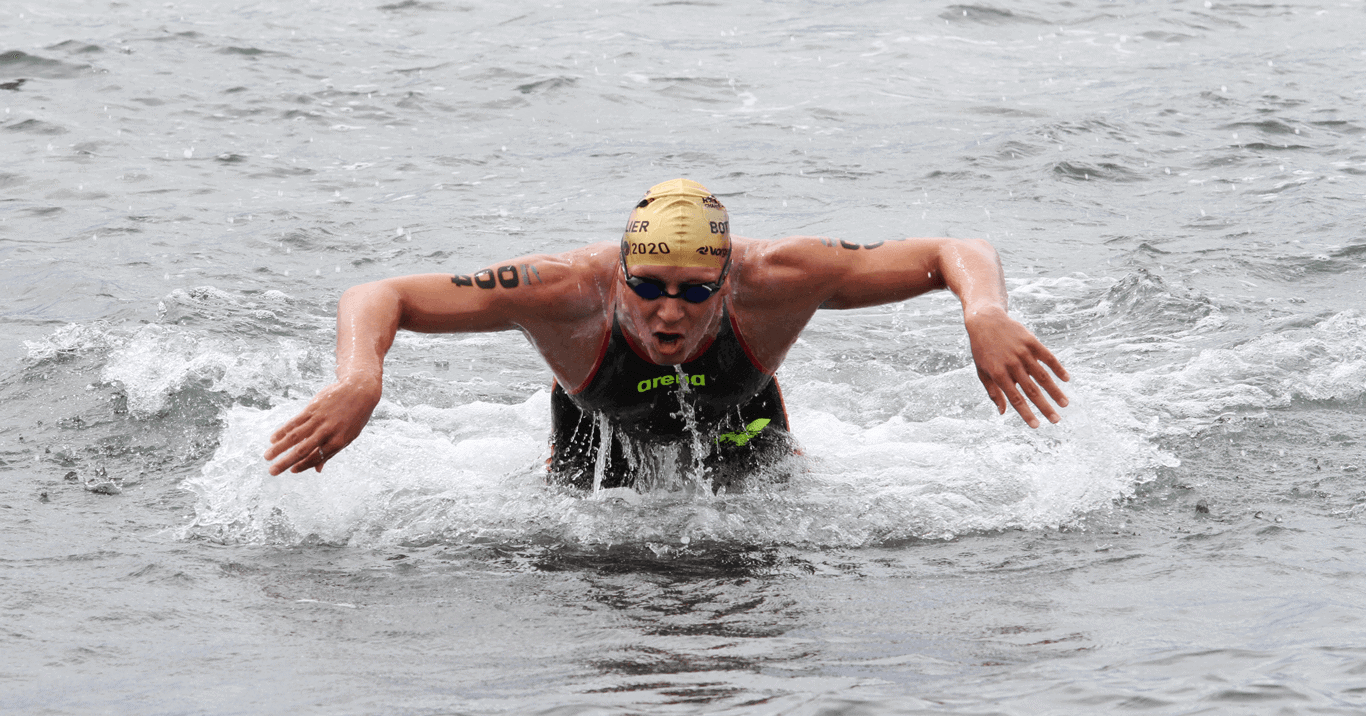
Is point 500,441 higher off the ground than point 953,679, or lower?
lower

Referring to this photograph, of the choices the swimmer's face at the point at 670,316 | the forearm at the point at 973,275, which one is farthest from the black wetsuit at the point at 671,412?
the forearm at the point at 973,275

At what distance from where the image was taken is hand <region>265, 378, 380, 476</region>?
13.3 feet

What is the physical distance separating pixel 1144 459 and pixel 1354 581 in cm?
183

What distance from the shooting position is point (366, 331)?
450 centimetres

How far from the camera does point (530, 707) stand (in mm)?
3486

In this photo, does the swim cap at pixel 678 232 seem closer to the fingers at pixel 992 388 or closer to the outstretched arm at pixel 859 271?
the outstretched arm at pixel 859 271

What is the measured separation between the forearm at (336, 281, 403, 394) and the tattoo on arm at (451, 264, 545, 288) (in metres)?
0.28

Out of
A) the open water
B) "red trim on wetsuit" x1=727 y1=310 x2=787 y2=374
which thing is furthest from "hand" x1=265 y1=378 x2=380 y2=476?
"red trim on wetsuit" x1=727 y1=310 x2=787 y2=374

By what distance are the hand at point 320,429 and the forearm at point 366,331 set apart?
7 centimetres

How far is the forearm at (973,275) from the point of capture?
15.1ft

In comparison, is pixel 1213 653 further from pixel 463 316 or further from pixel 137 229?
pixel 137 229

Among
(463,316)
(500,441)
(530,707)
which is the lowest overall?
(500,441)

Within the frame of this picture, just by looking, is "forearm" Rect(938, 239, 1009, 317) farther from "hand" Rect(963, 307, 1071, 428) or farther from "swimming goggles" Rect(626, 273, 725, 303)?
"swimming goggles" Rect(626, 273, 725, 303)

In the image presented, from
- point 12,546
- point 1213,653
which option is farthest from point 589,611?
point 12,546
